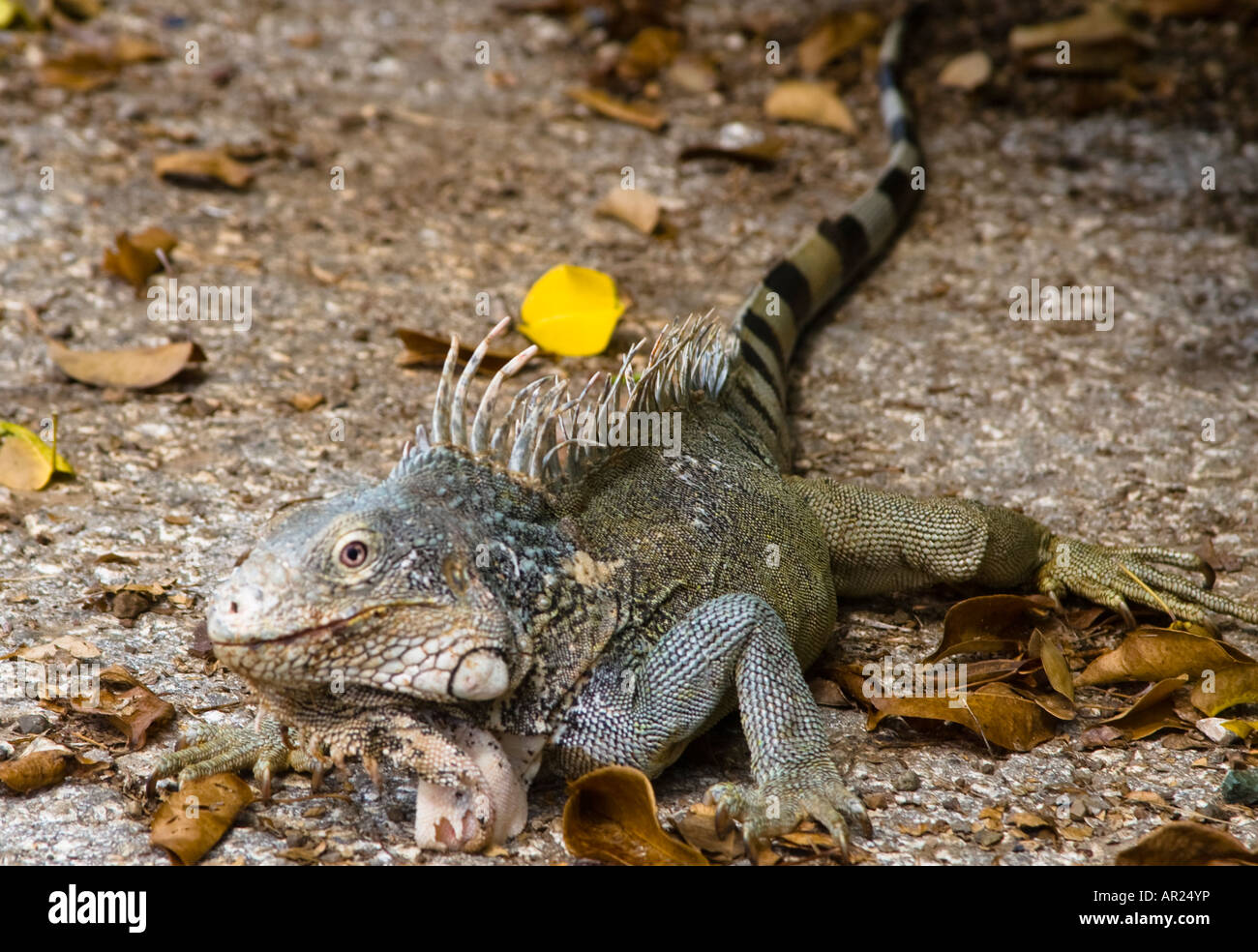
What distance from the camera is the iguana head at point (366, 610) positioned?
3.04m

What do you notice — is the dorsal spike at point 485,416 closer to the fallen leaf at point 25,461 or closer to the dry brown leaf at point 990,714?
the dry brown leaf at point 990,714

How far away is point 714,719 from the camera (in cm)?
381

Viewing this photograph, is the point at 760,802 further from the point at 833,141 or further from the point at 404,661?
the point at 833,141

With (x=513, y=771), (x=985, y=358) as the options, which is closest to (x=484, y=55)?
(x=985, y=358)

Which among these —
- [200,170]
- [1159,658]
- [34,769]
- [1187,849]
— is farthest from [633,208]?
[1187,849]

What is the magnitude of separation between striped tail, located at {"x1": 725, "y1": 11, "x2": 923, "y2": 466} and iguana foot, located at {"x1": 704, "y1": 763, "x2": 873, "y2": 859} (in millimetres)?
1763

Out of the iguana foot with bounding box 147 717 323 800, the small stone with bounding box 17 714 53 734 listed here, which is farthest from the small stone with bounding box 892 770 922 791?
the small stone with bounding box 17 714 53 734

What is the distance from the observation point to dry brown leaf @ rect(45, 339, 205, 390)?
584 centimetres

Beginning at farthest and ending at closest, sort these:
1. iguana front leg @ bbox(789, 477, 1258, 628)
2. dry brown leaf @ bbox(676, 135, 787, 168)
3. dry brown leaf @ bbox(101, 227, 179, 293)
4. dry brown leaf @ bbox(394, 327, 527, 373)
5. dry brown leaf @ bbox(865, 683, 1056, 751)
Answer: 1. dry brown leaf @ bbox(676, 135, 787, 168)
2. dry brown leaf @ bbox(101, 227, 179, 293)
3. dry brown leaf @ bbox(394, 327, 527, 373)
4. iguana front leg @ bbox(789, 477, 1258, 628)
5. dry brown leaf @ bbox(865, 683, 1056, 751)

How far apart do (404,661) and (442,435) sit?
809 millimetres

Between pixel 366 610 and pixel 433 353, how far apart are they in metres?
3.32

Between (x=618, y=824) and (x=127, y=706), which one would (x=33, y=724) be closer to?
(x=127, y=706)

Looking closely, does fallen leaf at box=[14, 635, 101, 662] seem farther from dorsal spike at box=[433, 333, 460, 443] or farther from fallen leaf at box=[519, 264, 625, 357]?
fallen leaf at box=[519, 264, 625, 357]

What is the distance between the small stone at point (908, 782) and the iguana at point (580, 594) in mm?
272
